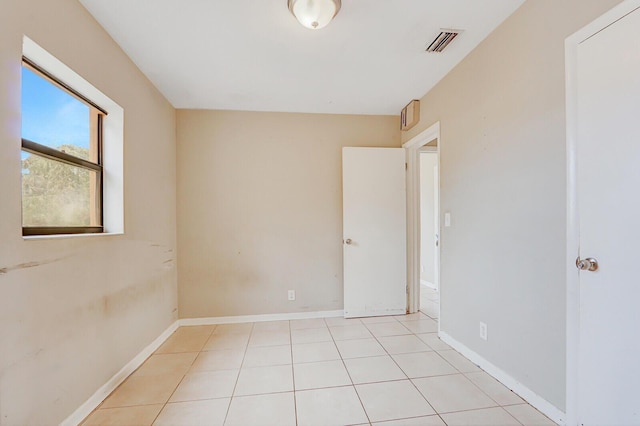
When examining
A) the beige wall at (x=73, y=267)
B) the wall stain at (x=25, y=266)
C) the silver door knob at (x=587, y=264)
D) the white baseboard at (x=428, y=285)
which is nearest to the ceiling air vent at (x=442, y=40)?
the silver door knob at (x=587, y=264)

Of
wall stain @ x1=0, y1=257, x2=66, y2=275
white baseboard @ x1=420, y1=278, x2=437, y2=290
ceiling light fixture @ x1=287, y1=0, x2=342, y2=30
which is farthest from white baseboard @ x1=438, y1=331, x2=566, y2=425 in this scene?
wall stain @ x1=0, y1=257, x2=66, y2=275

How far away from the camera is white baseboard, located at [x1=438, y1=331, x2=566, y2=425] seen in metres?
1.53

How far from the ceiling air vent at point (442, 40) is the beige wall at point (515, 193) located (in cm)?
26

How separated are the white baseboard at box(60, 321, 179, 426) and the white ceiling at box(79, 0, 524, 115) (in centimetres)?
236

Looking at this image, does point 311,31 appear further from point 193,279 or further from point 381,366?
point 193,279

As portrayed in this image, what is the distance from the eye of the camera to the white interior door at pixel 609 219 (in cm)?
Answer: 118

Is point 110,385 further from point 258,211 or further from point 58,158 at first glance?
point 258,211

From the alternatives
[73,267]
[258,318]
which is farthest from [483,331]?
[73,267]

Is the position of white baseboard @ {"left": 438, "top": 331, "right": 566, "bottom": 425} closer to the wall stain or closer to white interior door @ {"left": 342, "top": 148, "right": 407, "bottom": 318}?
white interior door @ {"left": 342, "top": 148, "right": 407, "bottom": 318}

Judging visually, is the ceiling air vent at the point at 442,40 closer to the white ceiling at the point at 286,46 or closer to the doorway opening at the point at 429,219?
the white ceiling at the point at 286,46

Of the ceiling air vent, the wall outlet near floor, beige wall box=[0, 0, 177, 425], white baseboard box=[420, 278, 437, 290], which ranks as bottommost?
white baseboard box=[420, 278, 437, 290]

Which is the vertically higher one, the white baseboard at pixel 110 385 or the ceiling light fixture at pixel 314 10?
the ceiling light fixture at pixel 314 10

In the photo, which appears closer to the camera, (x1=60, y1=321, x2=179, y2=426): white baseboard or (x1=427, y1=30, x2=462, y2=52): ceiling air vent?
(x1=60, y1=321, x2=179, y2=426): white baseboard

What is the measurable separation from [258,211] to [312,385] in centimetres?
192
